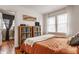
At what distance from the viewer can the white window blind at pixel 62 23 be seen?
3.55 ft

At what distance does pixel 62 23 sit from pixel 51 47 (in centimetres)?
36

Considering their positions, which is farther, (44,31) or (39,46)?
(44,31)

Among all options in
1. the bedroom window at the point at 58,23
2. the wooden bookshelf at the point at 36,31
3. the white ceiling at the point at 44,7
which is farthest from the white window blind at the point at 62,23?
the wooden bookshelf at the point at 36,31

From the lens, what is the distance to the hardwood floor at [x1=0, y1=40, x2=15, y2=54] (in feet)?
3.39

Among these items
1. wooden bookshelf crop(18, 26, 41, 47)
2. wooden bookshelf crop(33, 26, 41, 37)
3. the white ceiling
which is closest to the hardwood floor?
wooden bookshelf crop(18, 26, 41, 47)

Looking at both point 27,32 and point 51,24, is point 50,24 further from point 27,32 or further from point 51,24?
point 27,32

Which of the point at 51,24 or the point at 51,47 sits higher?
the point at 51,24

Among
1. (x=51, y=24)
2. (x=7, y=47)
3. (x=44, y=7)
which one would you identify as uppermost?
(x=44, y=7)

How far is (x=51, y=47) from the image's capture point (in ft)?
3.19

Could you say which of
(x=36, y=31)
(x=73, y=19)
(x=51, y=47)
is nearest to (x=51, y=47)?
(x=51, y=47)
